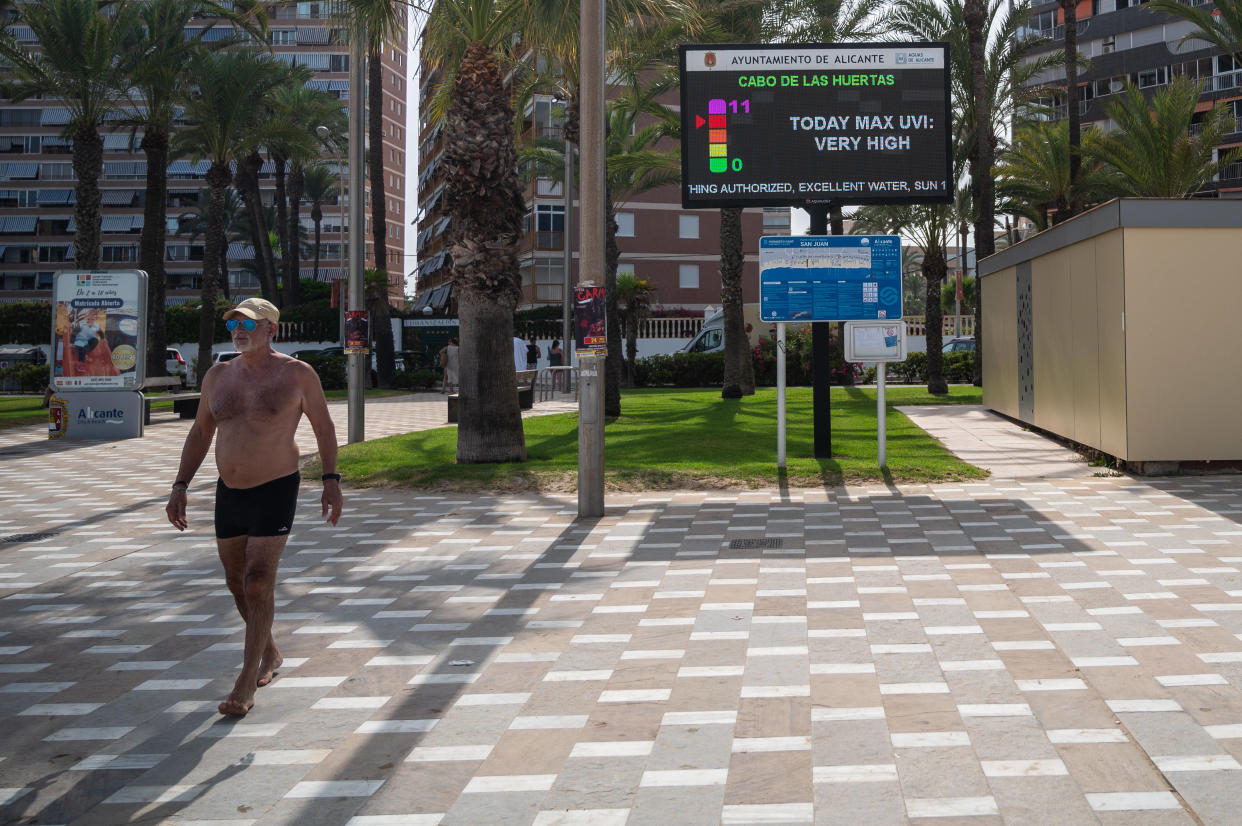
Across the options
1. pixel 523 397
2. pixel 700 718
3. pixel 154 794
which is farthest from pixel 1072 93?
pixel 154 794

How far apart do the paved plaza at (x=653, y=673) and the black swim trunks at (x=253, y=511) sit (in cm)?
77

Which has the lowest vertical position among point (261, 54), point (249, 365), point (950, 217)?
point (249, 365)

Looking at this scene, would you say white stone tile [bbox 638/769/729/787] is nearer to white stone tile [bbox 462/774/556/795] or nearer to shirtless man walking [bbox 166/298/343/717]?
white stone tile [bbox 462/774/556/795]

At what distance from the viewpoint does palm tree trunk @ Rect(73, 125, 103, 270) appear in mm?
28188

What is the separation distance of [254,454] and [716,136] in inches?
363

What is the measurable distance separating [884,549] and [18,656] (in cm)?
572

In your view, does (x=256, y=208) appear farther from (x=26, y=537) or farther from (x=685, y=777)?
(x=685, y=777)

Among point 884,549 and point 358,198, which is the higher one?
point 358,198

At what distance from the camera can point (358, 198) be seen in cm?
1830

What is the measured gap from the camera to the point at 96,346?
20.0m

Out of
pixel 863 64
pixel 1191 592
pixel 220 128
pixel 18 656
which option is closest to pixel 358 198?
pixel 863 64

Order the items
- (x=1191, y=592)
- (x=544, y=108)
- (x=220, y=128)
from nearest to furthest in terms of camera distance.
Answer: (x=1191, y=592)
(x=220, y=128)
(x=544, y=108)

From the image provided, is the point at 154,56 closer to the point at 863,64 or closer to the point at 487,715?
the point at 863,64

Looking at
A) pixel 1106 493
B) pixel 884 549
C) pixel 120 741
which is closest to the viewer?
pixel 120 741
